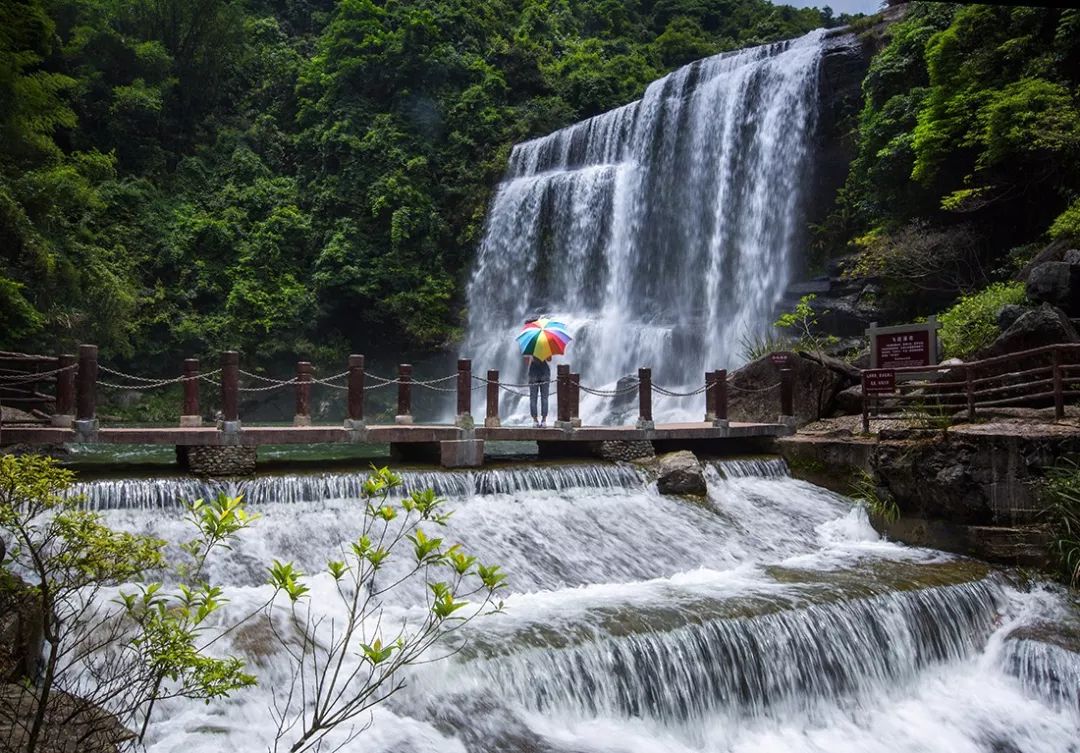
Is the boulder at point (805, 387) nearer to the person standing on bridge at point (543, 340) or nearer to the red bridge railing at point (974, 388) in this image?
the red bridge railing at point (974, 388)

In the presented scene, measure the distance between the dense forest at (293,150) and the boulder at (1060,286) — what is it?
17.7 meters

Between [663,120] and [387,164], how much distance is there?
33.7 feet

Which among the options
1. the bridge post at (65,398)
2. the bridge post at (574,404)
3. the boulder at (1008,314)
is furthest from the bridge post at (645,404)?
the bridge post at (65,398)

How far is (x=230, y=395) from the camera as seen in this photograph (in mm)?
9727

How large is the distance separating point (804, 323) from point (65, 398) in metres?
15.3

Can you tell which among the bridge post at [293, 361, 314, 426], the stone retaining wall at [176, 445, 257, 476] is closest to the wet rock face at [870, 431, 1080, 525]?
the bridge post at [293, 361, 314, 426]

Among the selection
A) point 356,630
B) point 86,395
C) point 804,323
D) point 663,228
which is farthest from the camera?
point 663,228

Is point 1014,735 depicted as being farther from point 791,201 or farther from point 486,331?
point 486,331

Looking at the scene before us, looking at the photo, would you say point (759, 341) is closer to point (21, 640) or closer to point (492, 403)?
point (492, 403)

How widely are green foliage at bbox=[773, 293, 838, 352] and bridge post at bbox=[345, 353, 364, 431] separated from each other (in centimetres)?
1050

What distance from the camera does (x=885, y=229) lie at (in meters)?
18.3

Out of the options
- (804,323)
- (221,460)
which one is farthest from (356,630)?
(804,323)

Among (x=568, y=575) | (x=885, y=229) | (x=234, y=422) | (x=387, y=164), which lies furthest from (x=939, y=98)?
(x=387, y=164)

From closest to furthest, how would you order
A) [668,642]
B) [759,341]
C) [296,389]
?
[668,642]
[296,389]
[759,341]
